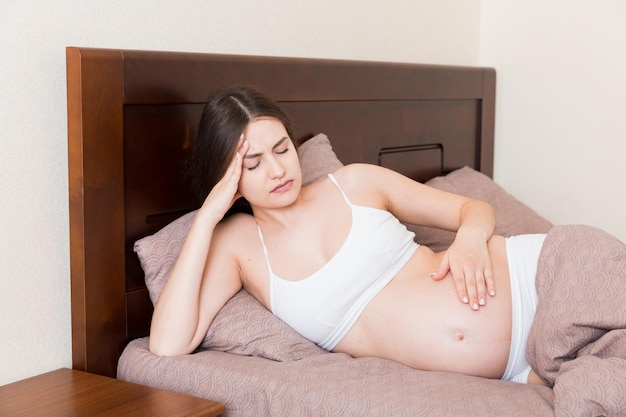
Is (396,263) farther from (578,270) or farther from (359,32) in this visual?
(359,32)

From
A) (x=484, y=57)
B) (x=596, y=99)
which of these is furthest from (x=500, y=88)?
(x=596, y=99)

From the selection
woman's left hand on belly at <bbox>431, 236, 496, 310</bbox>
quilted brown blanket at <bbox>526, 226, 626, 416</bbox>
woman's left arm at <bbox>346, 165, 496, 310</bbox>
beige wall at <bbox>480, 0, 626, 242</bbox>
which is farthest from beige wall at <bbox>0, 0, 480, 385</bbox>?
beige wall at <bbox>480, 0, 626, 242</bbox>

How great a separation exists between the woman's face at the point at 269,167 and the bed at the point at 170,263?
21cm

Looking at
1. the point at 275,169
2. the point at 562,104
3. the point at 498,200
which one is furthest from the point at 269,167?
the point at 562,104

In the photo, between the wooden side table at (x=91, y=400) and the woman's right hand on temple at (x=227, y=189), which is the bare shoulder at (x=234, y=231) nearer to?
the woman's right hand on temple at (x=227, y=189)

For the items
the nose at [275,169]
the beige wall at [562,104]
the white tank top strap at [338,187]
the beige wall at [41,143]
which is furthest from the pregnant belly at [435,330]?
the beige wall at [562,104]

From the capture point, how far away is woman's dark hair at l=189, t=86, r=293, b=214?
176 centimetres

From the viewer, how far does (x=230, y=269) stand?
183 cm

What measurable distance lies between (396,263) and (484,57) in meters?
1.66

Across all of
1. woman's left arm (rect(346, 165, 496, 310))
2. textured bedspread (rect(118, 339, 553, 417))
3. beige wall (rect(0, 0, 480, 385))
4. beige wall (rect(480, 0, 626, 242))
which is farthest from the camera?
beige wall (rect(480, 0, 626, 242))

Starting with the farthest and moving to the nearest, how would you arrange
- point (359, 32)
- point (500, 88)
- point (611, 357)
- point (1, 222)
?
1. point (500, 88)
2. point (359, 32)
3. point (1, 222)
4. point (611, 357)

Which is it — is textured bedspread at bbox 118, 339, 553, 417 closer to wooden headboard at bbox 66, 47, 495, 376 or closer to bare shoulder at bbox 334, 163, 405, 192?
wooden headboard at bbox 66, 47, 495, 376

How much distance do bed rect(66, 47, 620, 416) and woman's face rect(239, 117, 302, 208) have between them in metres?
0.21

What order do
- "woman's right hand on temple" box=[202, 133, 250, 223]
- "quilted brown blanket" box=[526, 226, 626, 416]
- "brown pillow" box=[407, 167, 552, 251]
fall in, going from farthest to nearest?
"brown pillow" box=[407, 167, 552, 251] → "woman's right hand on temple" box=[202, 133, 250, 223] → "quilted brown blanket" box=[526, 226, 626, 416]
